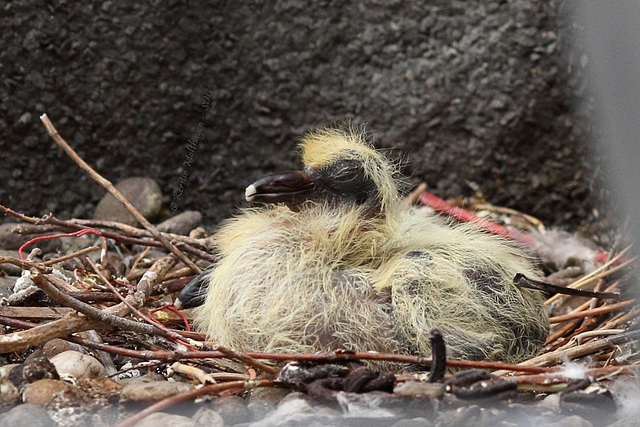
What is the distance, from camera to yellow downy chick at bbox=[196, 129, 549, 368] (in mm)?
1160

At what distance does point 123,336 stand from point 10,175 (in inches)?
30.7

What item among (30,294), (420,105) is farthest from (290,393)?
(420,105)

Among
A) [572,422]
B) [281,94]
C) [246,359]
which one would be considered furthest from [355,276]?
[281,94]

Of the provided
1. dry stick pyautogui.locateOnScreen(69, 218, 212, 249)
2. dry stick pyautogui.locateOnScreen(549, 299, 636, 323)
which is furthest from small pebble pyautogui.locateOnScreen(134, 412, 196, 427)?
dry stick pyautogui.locateOnScreen(549, 299, 636, 323)

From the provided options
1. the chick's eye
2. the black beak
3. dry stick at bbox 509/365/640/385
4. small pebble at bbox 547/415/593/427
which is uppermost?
the chick's eye

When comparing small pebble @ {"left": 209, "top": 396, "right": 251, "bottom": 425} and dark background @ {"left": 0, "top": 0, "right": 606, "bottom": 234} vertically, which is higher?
dark background @ {"left": 0, "top": 0, "right": 606, "bottom": 234}

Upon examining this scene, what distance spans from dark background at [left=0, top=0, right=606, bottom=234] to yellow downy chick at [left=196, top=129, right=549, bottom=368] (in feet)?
1.80

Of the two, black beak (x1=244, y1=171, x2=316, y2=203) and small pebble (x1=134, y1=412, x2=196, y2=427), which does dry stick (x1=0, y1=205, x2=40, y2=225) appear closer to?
black beak (x1=244, y1=171, x2=316, y2=203)

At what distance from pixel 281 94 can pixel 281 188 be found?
0.72 metres

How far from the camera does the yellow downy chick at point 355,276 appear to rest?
3.81 feet

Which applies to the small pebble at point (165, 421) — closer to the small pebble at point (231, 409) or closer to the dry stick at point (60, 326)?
the small pebble at point (231, 409)

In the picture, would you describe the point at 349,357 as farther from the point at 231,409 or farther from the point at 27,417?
the point at 27,417

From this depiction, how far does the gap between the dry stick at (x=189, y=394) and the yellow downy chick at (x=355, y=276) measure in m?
0.22

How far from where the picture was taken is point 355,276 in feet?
4.06
